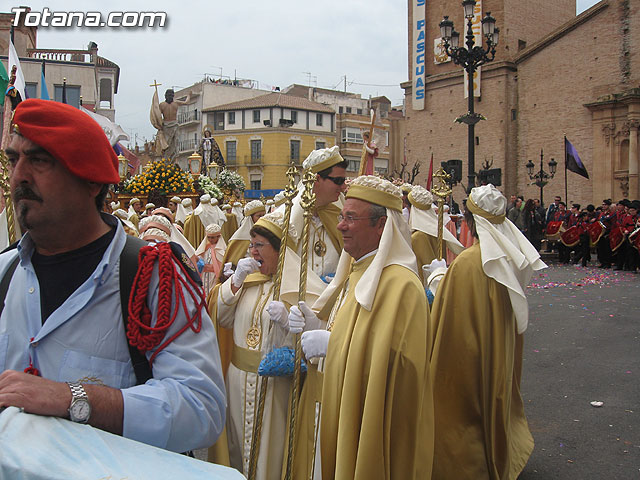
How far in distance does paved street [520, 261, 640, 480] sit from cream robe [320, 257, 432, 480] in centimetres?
226

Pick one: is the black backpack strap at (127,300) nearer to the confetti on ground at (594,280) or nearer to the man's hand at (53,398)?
the man's hand at (53,398)

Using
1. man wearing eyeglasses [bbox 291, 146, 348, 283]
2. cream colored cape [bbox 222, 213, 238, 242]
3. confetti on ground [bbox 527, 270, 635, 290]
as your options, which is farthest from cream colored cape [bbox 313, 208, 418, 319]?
confetti on ground [bbox 527, 270, 635, 290]

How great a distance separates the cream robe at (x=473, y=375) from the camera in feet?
15.2

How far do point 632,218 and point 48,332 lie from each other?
67.5 feet

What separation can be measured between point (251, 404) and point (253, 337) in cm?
46

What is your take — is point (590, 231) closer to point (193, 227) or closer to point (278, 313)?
point (193, 227)

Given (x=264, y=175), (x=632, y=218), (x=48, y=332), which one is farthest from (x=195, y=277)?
(x=264, y=175)

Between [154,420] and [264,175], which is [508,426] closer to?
[154,420]

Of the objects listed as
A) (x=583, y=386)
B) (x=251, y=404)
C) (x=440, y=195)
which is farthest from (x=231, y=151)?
(x=251, y=404)

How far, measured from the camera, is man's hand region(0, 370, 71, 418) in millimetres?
1438

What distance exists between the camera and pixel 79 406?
59.2 inches

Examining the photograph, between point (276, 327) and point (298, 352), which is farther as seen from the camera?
point (276, 327)

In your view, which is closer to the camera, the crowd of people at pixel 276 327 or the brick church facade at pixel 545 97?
the crowd of people at pixel 276 327

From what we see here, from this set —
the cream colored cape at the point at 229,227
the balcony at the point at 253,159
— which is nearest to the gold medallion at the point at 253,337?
the cream colored cape at the point at 229,227
